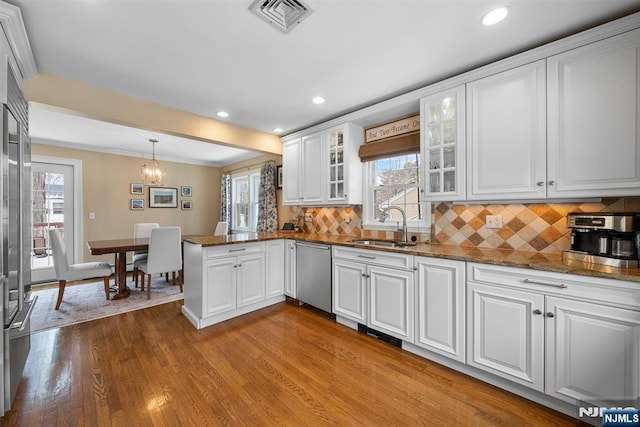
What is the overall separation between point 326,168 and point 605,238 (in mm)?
2543

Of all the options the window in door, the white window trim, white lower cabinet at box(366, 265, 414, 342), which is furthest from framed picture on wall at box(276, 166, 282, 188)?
the window in door

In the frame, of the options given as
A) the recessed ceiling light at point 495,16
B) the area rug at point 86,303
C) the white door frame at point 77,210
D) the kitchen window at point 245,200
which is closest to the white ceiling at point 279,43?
the recessed ceiling light at point 495,16

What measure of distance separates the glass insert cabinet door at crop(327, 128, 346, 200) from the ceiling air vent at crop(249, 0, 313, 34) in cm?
162

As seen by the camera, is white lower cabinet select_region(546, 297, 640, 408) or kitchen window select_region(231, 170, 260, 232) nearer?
white lower cabinet select_region(546, 297, 640, 408)

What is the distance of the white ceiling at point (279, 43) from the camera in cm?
154

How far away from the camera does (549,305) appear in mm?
1572

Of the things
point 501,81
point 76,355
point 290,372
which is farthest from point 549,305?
point 76,355

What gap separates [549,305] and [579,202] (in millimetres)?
869

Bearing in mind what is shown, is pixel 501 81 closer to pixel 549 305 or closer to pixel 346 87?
pixel 346 87

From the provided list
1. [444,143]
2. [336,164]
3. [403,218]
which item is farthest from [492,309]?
[336,164]

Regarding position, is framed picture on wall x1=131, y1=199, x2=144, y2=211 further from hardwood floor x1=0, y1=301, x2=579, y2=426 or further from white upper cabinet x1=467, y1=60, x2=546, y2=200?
white upper cabinet x1=467, y1=60, x2=546, y2=200

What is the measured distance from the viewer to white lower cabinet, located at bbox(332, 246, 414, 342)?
223 cm

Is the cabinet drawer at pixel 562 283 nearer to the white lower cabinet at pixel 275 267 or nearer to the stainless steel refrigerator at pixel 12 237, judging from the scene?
the white lower cabinet at pixel 275 267

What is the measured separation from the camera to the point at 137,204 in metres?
5.42
